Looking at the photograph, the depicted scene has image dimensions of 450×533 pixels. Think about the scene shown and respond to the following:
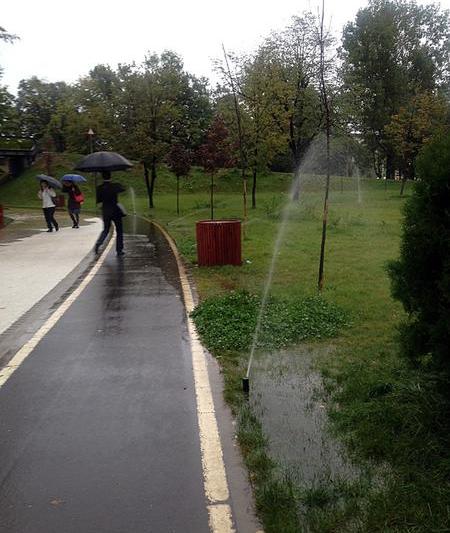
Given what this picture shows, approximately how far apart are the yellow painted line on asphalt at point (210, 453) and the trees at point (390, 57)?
1760 inches

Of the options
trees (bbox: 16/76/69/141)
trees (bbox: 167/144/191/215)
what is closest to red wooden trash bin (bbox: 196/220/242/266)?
trees (bbox: 167/144/191/215)

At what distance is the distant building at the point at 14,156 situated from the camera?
41200mm

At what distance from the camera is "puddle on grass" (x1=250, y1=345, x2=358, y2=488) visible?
347 cm

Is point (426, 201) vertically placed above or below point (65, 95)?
below

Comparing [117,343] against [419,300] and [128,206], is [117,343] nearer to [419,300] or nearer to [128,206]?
[419,300]

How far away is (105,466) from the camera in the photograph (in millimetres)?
3584

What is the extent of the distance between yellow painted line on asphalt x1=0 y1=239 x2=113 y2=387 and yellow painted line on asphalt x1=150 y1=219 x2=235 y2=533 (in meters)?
1.85

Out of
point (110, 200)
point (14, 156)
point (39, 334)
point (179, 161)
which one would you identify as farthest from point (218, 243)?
point (14, 156)

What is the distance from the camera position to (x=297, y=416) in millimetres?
4238

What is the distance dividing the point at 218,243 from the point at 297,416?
680cm

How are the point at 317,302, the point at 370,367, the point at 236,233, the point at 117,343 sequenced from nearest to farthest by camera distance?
the point at 370,367 < the point at 117,343 < the point at 317,302 < the point at 236,233

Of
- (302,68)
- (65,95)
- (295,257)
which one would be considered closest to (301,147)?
(302,68)

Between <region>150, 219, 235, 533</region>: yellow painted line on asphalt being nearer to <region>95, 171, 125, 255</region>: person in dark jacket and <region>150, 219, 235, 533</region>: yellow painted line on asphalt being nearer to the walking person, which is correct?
<region>95, 171, 125, 255</region>: person in dark jacket

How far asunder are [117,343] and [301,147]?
3161 centimetres
